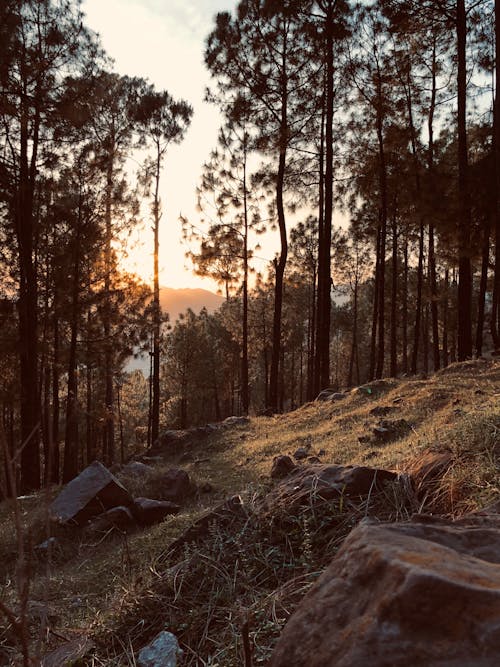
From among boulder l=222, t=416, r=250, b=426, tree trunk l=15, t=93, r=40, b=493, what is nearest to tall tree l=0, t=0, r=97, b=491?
tree trunk l=15, t=93, r=40, b=493

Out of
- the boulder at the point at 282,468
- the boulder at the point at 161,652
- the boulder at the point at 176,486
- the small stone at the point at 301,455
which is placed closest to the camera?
the boulder at the point at 161,652

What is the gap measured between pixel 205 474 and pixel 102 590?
14.5 ft

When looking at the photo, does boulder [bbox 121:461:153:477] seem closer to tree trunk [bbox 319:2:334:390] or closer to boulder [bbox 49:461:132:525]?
boulder [bbox 49:461:132:525]

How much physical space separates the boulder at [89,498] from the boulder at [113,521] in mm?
232

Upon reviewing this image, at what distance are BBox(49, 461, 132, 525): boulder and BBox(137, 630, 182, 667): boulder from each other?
4.26 meters

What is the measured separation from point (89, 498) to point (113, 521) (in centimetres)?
58

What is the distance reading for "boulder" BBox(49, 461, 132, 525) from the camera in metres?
5.98

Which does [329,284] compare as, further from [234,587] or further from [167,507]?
[234,587]

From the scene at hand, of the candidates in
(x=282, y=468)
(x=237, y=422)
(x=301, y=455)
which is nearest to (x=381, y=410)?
(x=301, y=455)

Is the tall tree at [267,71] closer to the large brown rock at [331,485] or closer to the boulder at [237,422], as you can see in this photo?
the boulder at [237,422]

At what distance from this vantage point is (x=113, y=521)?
573 centimetres

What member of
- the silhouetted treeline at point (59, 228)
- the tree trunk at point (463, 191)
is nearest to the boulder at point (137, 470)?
the silhouetted treeline at point (59, 228)

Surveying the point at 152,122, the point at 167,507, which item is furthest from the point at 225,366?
the point at 167,507

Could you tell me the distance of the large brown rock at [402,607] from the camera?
0.98 meters
